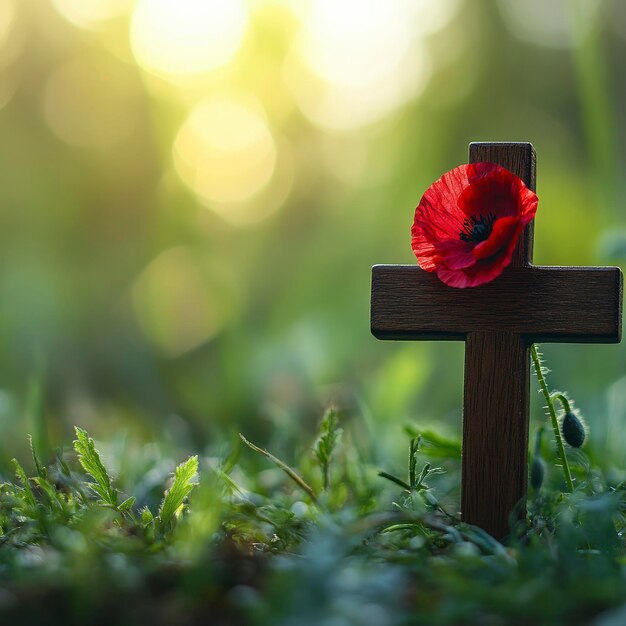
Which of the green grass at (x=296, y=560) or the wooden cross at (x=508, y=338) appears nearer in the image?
the green grass at (x=296, y=560)

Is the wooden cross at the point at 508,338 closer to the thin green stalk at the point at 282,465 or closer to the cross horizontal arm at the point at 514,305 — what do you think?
the cross horizontal arm at the point at 514,305

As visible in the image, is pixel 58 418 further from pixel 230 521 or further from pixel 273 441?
pixel 230 521

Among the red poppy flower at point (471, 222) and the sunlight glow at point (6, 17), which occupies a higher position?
the sunlight glow at point (6, 17)

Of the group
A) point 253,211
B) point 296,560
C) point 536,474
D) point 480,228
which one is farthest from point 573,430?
point 253,211

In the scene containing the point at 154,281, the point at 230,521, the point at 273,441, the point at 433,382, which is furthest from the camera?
the point at 154,281

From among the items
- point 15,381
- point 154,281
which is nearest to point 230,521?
point 15,381

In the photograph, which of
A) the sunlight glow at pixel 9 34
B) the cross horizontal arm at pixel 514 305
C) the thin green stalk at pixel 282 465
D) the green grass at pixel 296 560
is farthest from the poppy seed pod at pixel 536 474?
the sunlight glow at pixel 9 34

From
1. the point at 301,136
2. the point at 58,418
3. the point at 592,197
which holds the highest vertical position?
the point at 301,136
